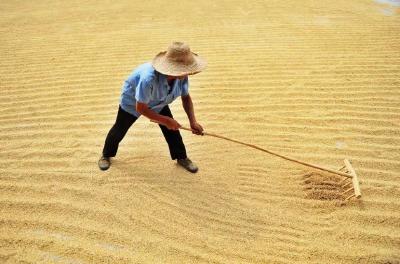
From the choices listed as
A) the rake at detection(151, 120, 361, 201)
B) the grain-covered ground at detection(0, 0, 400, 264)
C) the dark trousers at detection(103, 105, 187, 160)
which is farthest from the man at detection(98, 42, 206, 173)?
the grain-covered ground at detection(0, 0, 400, 264)

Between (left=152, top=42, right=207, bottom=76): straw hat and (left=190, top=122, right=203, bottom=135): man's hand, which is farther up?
(left=152, top=42, right=207, bottom=76): straw hat

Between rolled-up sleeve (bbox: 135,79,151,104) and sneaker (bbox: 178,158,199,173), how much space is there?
990 millimetres

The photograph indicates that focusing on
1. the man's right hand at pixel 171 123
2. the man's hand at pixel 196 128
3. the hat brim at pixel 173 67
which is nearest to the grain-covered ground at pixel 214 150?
the man's hand at pixel 196 128

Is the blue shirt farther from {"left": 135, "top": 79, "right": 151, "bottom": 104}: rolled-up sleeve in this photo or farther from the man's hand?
the man's hand

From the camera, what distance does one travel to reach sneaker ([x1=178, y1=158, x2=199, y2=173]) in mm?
3529

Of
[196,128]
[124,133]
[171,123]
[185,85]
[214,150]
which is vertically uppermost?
[185,85]

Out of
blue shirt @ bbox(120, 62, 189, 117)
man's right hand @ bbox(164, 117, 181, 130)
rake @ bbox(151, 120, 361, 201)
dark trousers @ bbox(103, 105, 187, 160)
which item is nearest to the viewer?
blue shirt @ bbox(120, 62, 189, 117)

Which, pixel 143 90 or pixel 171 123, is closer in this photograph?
pixel 143 90

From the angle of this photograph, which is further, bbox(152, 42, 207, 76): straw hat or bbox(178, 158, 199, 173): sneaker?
bbox(178, 158, 199, 173): sneaker

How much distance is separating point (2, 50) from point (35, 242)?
15.4 ft

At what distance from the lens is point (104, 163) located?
353 centimetres

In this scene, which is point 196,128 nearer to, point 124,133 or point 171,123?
point 171,123

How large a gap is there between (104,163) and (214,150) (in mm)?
1145

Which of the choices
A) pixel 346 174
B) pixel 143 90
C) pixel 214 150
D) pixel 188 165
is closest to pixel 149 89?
pixel 143 90
